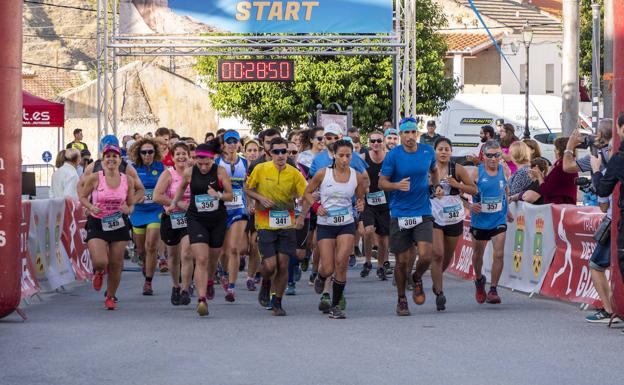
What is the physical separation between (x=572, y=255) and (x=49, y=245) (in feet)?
20.6

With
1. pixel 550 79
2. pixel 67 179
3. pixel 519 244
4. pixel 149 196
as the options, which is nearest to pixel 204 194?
pixel 149 196

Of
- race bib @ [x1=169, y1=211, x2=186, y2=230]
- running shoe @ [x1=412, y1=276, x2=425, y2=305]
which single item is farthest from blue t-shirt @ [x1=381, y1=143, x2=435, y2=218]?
race bib @ [x1=169, y1=211, x2=186, y2=230]

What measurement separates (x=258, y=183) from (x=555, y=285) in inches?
140

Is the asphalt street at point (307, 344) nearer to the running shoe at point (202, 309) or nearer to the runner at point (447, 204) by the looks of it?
the running shoe at point (202, 309)

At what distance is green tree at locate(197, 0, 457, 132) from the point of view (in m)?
50.2

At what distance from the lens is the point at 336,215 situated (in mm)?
12812

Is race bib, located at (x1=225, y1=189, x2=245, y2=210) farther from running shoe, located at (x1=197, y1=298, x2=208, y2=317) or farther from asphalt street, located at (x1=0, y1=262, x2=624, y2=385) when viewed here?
running shoe, located at (x1=197, y1=298, x2=208, y2=317)

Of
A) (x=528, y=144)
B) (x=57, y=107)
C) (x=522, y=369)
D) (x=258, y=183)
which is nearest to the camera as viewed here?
(x=522, y=369)

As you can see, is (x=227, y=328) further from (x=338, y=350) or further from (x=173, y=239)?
(x=173, y=239)

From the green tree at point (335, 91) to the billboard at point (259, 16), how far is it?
18.9 m

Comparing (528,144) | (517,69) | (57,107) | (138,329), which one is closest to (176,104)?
(517,69)

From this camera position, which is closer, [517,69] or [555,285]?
[555,285]

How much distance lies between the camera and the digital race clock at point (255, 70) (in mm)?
29906

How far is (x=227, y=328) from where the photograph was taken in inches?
458
